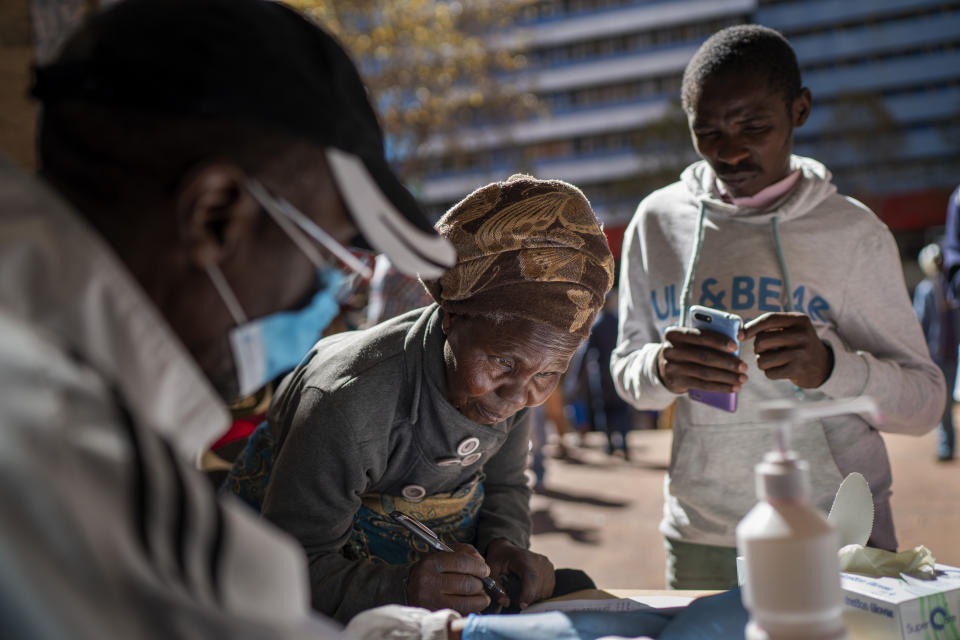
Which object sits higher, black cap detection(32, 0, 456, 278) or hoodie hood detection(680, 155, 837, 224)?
black cap detection(32, 0, 456, 278)

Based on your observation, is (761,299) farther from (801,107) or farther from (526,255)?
(526,255)

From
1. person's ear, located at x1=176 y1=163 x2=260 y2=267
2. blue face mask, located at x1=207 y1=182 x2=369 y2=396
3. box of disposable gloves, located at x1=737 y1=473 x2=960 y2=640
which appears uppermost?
person's ear, located at x1=176 y1=163 x2=260 y2=267

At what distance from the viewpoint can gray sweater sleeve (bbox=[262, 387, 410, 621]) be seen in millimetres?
1463

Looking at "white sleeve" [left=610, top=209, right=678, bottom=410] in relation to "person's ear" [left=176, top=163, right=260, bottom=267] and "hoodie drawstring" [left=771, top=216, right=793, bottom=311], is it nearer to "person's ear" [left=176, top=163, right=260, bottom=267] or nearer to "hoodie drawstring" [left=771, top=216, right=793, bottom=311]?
"hoodie drawstring" [left=771, top=216, right=793, bottom=311]

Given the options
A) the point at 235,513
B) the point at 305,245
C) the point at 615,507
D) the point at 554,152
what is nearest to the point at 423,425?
the point at 305,245

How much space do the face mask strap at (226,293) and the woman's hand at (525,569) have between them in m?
0.95

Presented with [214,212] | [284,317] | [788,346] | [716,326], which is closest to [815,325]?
[788,346]

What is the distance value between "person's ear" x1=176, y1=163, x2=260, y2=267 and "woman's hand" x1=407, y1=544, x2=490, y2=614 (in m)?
0.82

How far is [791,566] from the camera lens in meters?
0.84

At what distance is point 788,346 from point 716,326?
0.17m

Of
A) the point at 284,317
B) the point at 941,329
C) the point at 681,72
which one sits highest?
the point at 284,317

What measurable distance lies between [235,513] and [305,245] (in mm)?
331

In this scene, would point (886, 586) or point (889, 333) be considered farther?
point (889, 333)

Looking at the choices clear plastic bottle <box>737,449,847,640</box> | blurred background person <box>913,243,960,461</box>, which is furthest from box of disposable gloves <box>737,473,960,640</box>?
blurred background person <box>913,243,960,461</box>
